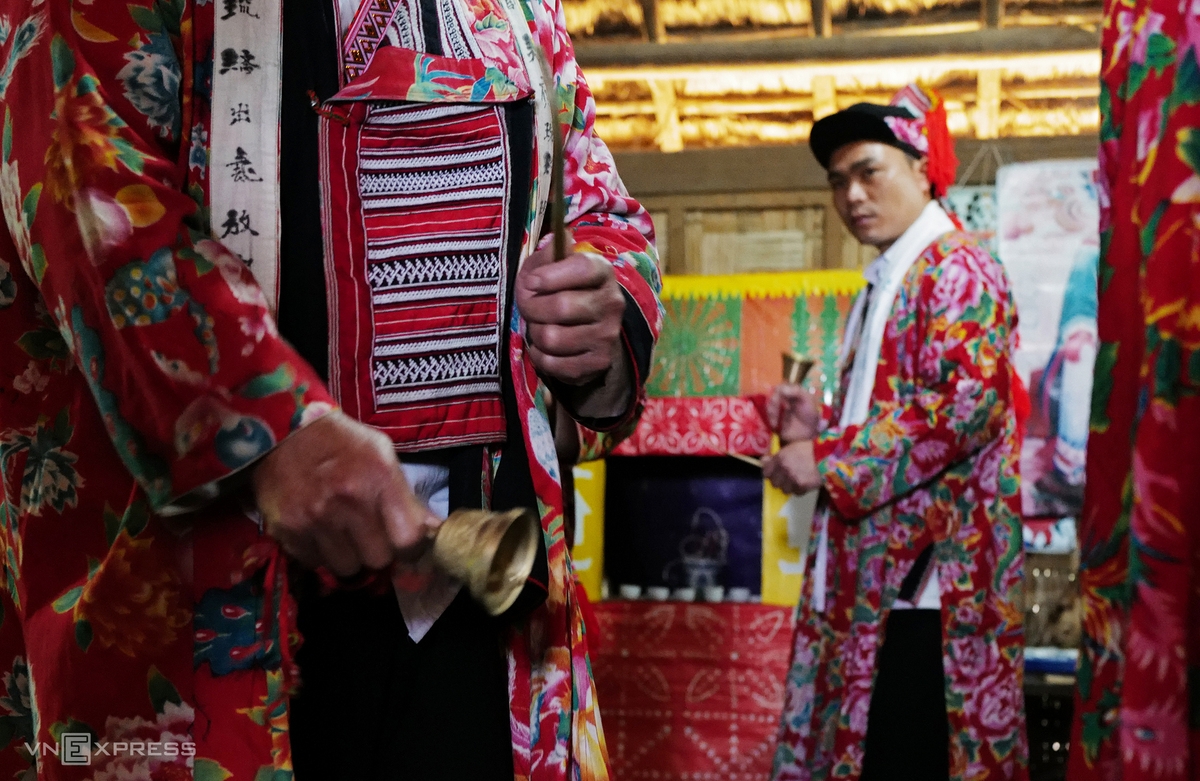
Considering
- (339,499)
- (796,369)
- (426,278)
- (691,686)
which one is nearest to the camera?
(339,499)

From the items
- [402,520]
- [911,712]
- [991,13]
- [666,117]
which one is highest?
[991,13]

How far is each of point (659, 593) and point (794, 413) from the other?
5.79 feet

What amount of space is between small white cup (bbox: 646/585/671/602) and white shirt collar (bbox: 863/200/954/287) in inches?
80.7

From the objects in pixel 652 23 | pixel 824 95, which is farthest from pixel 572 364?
pixel 824 95

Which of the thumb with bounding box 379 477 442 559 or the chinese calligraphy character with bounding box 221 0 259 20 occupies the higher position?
the chinese calligraphy character with bounding box 221 0 259 20

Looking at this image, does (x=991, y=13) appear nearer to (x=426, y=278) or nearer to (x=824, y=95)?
(x=824, y=95)

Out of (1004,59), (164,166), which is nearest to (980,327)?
(164,166)

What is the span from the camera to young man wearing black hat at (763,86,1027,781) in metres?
2.30

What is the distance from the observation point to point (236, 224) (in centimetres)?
81

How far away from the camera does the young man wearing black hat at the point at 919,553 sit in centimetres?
230

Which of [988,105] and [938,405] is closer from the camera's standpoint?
[938,405]

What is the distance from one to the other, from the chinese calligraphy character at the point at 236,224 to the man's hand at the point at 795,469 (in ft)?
5.94

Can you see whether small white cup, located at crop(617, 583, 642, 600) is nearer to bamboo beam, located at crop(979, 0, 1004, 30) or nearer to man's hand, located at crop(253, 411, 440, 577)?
bamboo beam, located at crop(979, 0, 1004, 30)

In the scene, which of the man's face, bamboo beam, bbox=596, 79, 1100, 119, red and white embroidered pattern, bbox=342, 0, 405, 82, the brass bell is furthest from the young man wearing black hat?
bamboo beam, bbox=596, 79, 1100, 119
